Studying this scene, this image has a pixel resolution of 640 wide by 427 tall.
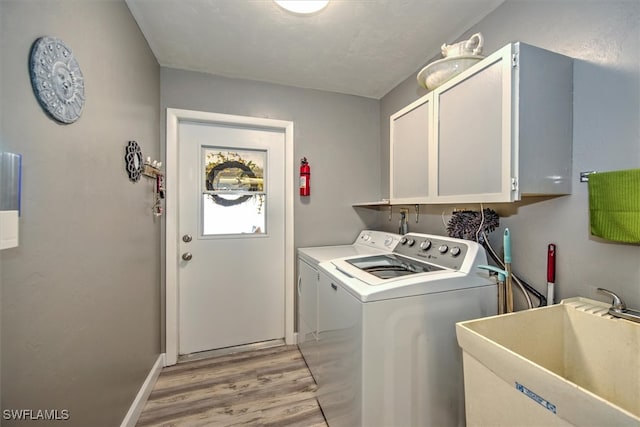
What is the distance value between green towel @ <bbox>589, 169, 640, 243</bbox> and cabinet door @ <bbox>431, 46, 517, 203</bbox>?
0.96 ft

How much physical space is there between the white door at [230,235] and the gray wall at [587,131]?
1.71 metres

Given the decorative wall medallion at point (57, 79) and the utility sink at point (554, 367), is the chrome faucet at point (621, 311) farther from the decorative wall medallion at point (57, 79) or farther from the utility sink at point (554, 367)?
the decorative wall medallion at point (57, 79)

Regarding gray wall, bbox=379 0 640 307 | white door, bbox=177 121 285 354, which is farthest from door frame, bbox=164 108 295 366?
gray wall, bbox=379 0 640 307

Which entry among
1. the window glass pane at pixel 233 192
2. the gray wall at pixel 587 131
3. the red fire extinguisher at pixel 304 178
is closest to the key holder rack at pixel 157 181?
the window glass pane at pixel 233 192

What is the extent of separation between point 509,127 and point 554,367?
38.6 inches

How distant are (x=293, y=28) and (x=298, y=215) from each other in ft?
4.45

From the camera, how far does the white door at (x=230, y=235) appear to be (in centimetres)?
201

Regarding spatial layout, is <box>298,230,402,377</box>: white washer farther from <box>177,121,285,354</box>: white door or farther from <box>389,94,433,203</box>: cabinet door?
<box>389,94,433,203</box>: cabinet door

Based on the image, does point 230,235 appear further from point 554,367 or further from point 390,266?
point 554,367

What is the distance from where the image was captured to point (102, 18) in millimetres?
1091

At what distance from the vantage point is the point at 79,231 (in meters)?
0.95

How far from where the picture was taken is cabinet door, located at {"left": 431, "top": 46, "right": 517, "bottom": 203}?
0.97m

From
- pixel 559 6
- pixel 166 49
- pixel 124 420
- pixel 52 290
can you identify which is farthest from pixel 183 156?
pixel 559 6

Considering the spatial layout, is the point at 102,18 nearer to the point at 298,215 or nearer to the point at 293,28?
the point at 293,28
